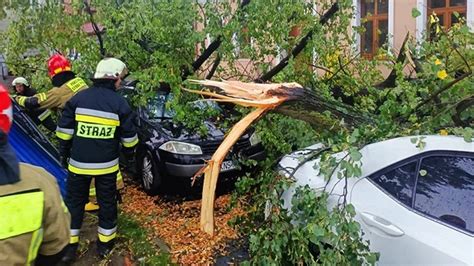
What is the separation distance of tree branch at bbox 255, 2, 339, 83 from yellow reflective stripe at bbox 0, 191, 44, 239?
440cm

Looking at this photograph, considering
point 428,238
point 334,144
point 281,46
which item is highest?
point 281,46

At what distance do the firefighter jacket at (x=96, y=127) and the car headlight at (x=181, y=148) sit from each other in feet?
5.52

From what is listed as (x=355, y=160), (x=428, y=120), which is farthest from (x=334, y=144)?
(x=428, y=120)

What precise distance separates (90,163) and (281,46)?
274 cm

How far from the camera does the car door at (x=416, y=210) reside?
95.3 inches

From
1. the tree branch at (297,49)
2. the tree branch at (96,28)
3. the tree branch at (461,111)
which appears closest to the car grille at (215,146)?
the tree branch at (297,49)

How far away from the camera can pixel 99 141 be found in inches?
164

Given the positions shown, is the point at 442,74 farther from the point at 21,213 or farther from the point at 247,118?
the point at 21,213

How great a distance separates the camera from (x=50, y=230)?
183 centimetres

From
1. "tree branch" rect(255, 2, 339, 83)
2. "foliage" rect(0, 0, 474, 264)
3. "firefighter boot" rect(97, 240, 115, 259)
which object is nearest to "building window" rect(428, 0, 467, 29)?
"foliage" rect(0, 0, 474, 264)

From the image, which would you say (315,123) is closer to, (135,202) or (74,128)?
(74,128)

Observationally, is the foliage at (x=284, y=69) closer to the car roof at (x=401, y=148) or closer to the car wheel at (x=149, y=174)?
the car roof at (x=401, y=148)

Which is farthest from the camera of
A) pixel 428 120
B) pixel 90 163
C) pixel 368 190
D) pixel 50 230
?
pixel 90 163

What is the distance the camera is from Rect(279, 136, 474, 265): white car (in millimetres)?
2438
